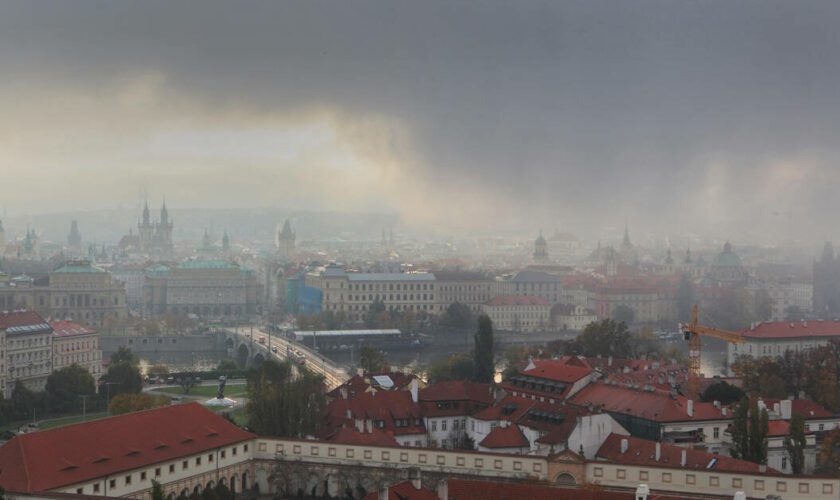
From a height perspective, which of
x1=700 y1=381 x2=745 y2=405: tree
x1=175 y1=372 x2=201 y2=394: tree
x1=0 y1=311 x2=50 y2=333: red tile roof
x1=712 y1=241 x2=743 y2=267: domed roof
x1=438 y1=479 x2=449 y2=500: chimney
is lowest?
x1=175 y1=372 x2=201 y2=394: tree

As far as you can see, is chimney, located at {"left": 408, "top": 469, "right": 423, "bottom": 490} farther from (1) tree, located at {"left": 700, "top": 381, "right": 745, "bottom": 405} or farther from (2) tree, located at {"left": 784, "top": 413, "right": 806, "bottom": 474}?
(1) tree, located at {"left": 700, "top": 381, "right": 745, "bottom": 405}

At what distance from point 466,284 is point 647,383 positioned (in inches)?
3028

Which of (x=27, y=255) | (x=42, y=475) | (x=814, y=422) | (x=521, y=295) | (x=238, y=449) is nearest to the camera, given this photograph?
(x=42, y=475)

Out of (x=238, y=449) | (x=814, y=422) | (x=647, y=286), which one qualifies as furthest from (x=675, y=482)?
(x=647, y=286)

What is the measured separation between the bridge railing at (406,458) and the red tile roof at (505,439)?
4329 mm

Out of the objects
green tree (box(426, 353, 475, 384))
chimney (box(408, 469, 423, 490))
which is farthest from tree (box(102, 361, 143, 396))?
chimney (box(408, 469, 423, 490))

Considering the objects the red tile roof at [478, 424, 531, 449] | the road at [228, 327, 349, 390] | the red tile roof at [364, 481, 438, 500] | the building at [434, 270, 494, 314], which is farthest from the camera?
the building at [434, 270, 494, 314]

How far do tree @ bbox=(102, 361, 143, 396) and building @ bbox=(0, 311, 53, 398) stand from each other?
10.9ft

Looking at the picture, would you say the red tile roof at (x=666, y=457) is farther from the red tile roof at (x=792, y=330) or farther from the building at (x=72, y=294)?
the building at (x=72, y=294)

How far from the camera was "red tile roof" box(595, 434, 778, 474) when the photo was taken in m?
25.9

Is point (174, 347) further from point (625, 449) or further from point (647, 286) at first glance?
point (625, 449)

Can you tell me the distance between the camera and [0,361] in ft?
164

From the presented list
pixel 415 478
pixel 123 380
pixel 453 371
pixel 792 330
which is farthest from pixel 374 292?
pixel 415 478

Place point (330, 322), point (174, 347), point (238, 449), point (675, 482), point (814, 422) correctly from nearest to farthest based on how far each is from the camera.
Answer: point (675, 482), point (238, 449), point (814, 422), point (174, 347), point (330, 322)
